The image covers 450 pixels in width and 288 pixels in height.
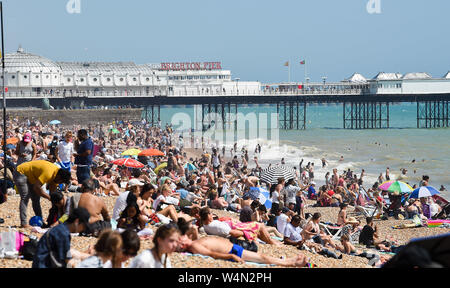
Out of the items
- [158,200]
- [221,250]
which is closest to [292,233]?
[158,200]

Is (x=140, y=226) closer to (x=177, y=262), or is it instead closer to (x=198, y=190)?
(x=177, y=262)

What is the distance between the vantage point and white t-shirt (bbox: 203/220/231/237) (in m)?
7.88

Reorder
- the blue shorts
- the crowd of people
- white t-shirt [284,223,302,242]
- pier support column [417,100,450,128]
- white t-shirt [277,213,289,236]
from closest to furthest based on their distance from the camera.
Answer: the crowd of people
the blue shorts
white t-shirt [284,223,302,242]
white t-shirt [277,213,289,236]
pier support column [417,100,450,128]

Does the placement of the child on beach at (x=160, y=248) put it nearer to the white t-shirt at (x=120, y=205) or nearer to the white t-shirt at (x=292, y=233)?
the white t-shirt at (x=120, y=205)

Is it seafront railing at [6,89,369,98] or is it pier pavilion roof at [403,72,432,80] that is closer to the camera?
seafront railing at [6,89,369,98]

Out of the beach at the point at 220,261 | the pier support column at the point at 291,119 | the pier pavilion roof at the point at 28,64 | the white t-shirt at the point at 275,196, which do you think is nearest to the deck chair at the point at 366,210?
the beach at the point at 220,261

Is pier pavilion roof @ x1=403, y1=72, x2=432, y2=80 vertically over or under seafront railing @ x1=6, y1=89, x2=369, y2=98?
over

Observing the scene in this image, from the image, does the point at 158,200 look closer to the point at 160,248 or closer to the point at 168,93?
the point at 160,248

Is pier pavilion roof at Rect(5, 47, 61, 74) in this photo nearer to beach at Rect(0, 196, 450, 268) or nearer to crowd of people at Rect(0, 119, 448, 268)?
crowd of people at Rect(0, 119, 448, 268)

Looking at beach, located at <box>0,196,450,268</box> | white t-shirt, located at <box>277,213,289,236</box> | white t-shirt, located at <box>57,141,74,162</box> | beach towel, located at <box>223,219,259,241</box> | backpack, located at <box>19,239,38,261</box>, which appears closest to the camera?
beach, located at <box>0,196,450,268</box>

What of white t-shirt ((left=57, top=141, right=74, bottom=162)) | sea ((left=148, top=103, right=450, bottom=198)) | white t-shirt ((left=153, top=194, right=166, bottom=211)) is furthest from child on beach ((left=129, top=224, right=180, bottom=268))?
sea ((left=148, top=103, right=450, bottom=198))

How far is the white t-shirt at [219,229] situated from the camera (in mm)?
7884
